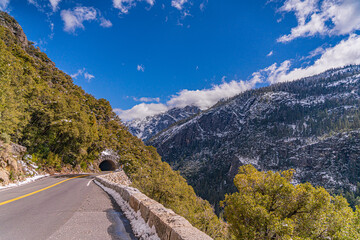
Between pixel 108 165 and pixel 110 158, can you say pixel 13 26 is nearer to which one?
pixel 110 158

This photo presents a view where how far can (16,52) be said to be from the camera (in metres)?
32.3

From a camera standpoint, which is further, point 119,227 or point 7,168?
point 7,168

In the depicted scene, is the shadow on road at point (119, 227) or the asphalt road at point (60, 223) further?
the shadow on road at point (119, 227)

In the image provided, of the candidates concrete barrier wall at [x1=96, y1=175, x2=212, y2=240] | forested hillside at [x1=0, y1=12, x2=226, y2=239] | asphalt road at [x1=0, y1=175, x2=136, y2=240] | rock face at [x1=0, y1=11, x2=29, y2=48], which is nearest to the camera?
concrete barrier wall at [x1=96, y1=175, x2=212, y2=240]

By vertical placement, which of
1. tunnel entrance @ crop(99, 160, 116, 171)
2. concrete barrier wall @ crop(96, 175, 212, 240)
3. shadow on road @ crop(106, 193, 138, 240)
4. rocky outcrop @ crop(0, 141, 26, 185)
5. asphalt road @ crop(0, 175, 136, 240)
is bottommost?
tunnel entrance @ crop(99, 160, 116, 171)

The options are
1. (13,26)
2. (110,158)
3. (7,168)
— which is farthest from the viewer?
(13,26)

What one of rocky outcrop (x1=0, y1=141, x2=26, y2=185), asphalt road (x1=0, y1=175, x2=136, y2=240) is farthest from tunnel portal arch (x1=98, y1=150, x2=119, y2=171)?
asphalt road (x1=0, y1=175, x2=136, y2=240)

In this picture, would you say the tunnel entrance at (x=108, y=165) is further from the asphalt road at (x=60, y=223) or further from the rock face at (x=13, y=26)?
the asphalt road at (x=60, y=223)

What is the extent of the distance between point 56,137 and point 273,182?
28.9 metres

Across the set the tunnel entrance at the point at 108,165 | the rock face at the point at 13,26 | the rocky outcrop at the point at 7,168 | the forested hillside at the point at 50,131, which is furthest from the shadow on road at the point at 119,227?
the rock face at the point at 13,26

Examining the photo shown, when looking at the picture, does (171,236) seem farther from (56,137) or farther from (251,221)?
(56,137)

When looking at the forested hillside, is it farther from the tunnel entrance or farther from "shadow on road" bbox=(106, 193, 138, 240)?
"shadow on road" bbox=(106, 193, 138, 240)

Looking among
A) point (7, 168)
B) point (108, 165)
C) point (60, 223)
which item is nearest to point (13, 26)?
point (108, 165)

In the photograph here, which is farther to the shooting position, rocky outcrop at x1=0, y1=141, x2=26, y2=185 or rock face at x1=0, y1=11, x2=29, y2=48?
rock face at x1=0, y1=11, x2=29, y2=48
